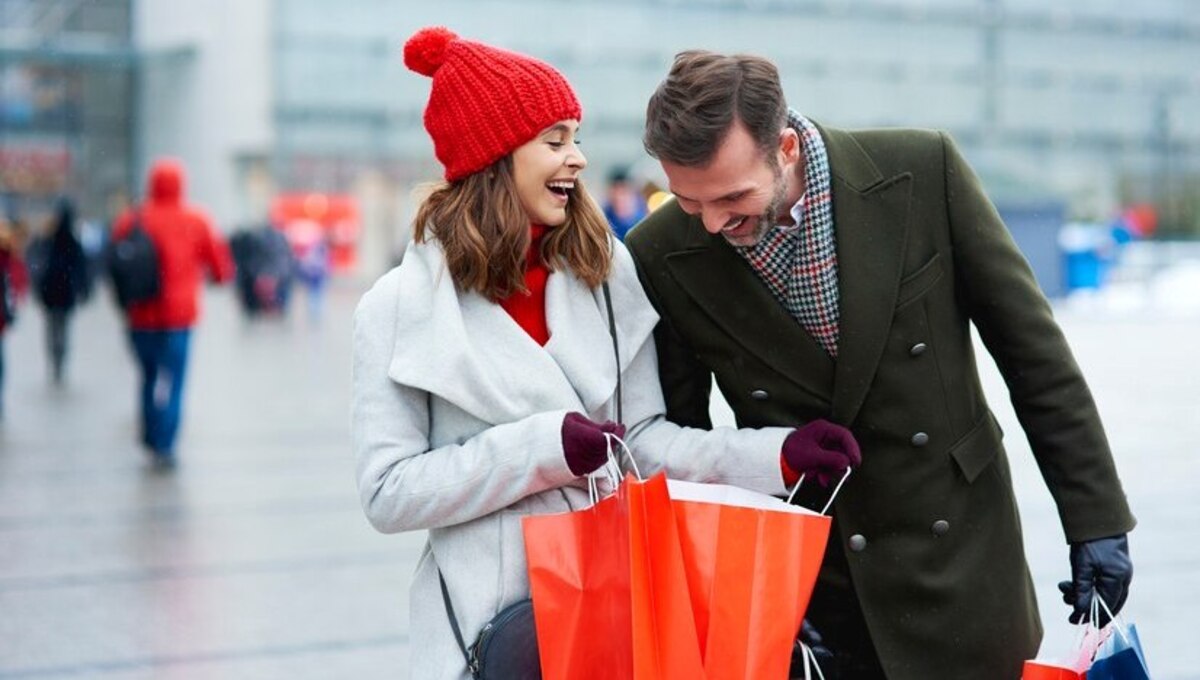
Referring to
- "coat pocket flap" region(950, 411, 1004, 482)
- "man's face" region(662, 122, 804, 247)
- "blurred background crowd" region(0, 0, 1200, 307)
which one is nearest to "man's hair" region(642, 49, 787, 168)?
"man's face" region(662, 122, 804, 247)

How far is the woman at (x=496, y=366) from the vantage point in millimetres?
2660

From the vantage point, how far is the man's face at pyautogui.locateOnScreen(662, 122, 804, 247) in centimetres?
268

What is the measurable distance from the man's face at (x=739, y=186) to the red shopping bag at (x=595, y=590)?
0.51m

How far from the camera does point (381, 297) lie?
108 inches

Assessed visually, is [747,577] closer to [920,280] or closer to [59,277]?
[920,280]

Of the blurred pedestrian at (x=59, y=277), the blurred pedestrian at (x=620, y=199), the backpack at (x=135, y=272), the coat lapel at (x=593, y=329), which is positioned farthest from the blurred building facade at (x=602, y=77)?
the coat lapel at (x=593, y=329)

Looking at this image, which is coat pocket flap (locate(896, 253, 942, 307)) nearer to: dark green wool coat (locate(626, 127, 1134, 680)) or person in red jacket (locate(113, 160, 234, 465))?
dark green wool coat (locate(626, 127, 1134, 680))

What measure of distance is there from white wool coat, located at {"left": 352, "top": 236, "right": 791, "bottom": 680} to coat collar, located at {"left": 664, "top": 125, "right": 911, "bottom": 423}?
16 cm

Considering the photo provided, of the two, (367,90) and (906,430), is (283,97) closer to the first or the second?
(367,90)

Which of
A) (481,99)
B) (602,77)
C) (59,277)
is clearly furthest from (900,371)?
(602,77)

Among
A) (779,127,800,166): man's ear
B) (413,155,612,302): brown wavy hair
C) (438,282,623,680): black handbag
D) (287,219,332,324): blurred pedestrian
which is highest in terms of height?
(779,127,800,166): man's ear

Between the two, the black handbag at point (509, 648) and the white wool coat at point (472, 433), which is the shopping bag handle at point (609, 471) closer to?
the white wool coat at point (472, 433)

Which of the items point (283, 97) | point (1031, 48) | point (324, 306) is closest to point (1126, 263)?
point (1031, 48)

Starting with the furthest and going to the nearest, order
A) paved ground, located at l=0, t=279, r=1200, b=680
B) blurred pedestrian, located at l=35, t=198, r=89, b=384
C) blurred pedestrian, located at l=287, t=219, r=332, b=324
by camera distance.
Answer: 1. blurred pedestrian, located at l=287, t=219, r=332, b=324
2. blurred pedestrian, located at l=35, t=198, r=89, b=384
3. paved ground, located at l=0, t=279, r=1200, b=680
